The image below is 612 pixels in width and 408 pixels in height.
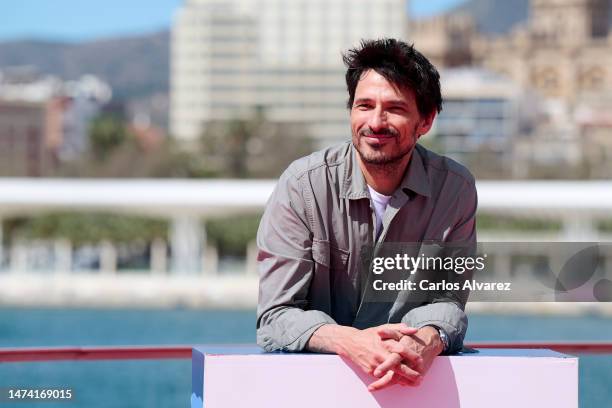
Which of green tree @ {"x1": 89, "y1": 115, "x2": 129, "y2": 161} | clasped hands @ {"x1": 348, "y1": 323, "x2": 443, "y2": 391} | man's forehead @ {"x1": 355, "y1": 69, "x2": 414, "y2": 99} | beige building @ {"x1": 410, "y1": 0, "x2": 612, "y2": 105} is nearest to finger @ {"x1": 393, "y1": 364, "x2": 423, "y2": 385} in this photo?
clasped hands @ {"x1": 348, "y1": 323, "x2": 443, "y2": 391}

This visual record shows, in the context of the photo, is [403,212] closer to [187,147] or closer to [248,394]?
[248,394]

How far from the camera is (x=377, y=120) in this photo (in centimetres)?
227

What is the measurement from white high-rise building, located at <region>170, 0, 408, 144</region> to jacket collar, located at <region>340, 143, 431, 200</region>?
9620cm

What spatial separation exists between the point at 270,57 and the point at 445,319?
11319 cm

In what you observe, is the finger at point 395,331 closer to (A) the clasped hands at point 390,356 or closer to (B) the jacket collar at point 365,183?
(A) the clasped hands at point 390,356

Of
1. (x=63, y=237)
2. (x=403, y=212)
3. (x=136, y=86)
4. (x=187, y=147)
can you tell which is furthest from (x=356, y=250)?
(x=136, y=86)

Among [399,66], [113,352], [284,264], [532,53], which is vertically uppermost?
[399,66]

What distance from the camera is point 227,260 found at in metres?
46.1

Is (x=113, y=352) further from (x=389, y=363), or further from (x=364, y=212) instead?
(x=389, y=363)

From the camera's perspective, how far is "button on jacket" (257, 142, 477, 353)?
7.43 ft

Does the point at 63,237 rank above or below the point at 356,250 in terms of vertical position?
below

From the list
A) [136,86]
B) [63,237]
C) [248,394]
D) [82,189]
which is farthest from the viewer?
[136,86]

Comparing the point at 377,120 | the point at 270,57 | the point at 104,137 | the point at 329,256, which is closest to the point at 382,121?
the point at 377,120

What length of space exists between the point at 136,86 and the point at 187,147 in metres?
116
